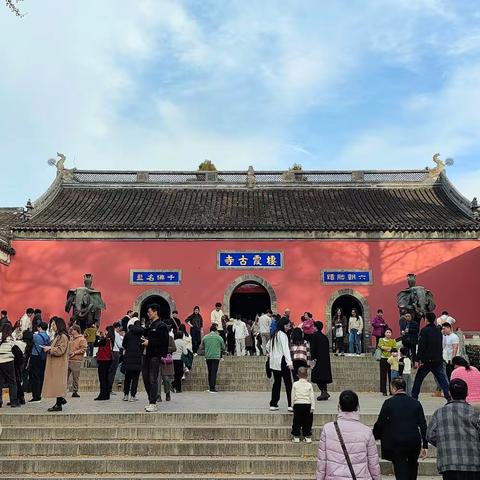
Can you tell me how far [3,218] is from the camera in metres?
20.9

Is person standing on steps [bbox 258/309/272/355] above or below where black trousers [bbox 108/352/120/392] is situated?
above

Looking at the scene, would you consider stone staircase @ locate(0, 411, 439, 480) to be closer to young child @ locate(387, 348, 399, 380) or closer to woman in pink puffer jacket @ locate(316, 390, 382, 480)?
woman in pink puffer jacket @ locate(316, 390, 382, 480)

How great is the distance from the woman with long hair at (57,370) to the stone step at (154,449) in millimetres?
1238

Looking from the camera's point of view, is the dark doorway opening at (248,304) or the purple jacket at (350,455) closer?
the purple jacket at (350,455)

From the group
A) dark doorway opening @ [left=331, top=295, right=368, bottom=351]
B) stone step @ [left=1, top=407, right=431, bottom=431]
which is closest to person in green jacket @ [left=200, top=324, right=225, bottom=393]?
stone step @ [left=1, top=407, right=431, bottom=431]

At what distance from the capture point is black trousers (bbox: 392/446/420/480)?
15.3 ft

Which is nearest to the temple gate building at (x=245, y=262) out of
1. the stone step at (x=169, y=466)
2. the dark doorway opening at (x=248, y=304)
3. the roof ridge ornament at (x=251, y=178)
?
the dark doorway opening at (x=248, y=304)

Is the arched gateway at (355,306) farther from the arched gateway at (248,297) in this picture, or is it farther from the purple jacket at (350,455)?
the purple jacket at (350,455)

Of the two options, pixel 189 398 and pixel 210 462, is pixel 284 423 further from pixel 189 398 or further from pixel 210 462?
pixel 189 398

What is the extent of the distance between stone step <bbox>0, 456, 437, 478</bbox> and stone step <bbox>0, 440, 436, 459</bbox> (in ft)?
0.93

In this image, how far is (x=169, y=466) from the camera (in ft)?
20.0

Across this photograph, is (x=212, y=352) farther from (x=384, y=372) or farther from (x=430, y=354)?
(x=430, y=354)

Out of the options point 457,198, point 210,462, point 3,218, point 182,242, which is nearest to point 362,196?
point 457,198

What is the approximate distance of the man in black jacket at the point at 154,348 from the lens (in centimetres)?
783
